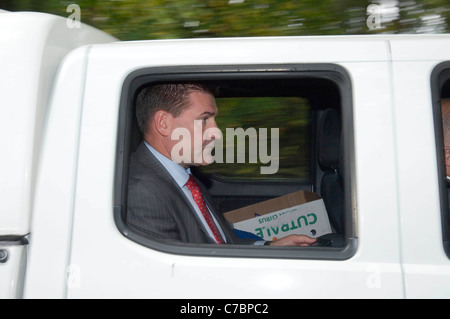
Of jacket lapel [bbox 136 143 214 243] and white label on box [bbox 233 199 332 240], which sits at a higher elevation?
jacket lapel [bbox 136 143 214 243]

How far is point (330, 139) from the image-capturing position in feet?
8.20

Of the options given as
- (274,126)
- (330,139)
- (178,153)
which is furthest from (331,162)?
(178,153)

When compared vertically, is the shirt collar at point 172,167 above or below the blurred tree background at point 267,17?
below

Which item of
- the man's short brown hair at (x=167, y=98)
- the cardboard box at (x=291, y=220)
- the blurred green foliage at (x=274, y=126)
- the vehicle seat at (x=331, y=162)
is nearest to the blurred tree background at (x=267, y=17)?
the blurred green foliage at (x=274, y=126)

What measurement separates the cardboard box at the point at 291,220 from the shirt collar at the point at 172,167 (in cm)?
68

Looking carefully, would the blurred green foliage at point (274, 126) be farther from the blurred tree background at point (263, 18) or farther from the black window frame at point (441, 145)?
the black window frame at point (441, 145)

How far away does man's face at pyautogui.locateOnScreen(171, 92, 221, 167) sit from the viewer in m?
2.03

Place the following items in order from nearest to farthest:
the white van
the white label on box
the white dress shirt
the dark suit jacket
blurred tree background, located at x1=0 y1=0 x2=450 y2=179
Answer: the white van < the dark suit jacket < the white dress shirt < the white label on box < blurred tree background, located at x1=0 y1=0 x2=450 y2=179

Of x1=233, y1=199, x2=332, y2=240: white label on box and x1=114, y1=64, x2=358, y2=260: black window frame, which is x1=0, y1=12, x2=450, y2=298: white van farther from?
x1=233, y1=199, x2=332, y2=240: white label on box

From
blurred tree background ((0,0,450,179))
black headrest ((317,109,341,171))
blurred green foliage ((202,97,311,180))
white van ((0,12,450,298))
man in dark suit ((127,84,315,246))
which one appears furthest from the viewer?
blurred tree background ((0,0,450,179))

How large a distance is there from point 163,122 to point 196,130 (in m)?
0.12

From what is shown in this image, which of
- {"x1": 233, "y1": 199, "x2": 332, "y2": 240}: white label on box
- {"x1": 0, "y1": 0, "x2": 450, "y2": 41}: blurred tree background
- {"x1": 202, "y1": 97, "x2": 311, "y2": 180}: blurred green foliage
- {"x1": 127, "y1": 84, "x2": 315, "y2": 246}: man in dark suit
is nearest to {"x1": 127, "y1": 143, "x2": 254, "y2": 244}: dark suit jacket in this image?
{"x1": 127, "y1": 84, "x2": 315, "y2": 246}: man in dark suit

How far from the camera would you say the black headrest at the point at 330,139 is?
2.43 metres

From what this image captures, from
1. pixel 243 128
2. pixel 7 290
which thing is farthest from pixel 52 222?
pixel 243 128
